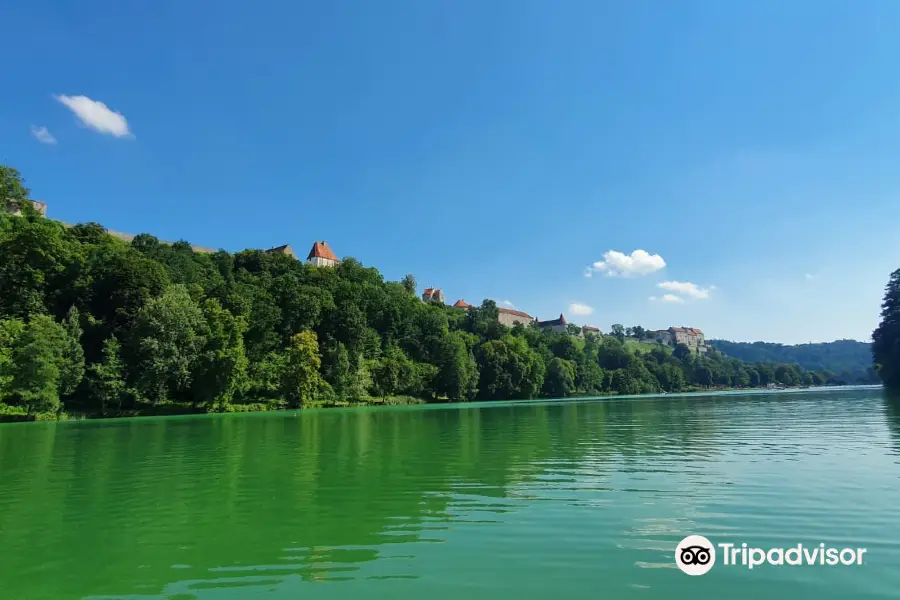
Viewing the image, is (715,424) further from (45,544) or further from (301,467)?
Answer: (45,544)

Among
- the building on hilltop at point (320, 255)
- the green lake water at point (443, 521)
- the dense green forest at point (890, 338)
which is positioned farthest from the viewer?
the building on hilltop at point (320, 255)

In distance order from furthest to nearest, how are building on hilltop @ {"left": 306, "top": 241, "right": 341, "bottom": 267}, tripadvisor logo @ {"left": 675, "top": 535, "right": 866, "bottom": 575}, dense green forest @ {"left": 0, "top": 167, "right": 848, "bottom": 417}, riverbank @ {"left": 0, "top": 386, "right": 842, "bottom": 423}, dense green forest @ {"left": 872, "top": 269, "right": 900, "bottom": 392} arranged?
1. building on hilltop @ {"left": 306, "top": 241, "right": 341, "bottom": 267}
2. dense green forest @ {"left": 872, "top": 269, "right": 900, "bottom": 392}
3. dense green forest @ {"left": 0, "top": 167, "right": 848, "bottom": 417}
4. riverbank @ {"left": 0, "top": 386, "right": 842, "bottom": 423}
5. tripadvisor logo @ {"left": 675, "top": 535, "right": 866, "bottom": 575}

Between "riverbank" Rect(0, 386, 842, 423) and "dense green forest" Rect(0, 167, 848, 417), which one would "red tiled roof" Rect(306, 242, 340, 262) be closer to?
"dense green forest" Rect(0, 167, 848, 417)

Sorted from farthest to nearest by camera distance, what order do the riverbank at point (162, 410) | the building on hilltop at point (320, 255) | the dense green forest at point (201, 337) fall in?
1. the building on hilltop at point (320, 255)
2. the dense green forest at point (201, 337)
3. the riverbank at point (162, 410)

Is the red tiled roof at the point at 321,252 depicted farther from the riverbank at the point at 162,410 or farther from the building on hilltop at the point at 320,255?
the riverbank at the point at 162,410

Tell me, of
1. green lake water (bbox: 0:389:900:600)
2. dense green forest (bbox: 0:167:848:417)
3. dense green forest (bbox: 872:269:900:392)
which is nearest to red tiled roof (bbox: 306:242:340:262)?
dense green forest (bbox: 0:167:848:417)

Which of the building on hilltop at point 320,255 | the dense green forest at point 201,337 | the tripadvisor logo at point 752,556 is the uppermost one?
the building on hilltop at point 320,255

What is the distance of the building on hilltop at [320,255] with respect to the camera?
17150 cm

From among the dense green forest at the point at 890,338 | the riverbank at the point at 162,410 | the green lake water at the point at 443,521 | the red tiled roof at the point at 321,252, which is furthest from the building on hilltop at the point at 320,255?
the green lake water at the point at 443,521

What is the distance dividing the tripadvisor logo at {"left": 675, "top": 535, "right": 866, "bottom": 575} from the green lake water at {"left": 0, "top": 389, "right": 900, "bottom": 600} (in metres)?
0.22

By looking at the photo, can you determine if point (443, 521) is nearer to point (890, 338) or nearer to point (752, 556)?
point (752, 556)

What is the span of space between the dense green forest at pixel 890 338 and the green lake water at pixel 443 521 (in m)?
104

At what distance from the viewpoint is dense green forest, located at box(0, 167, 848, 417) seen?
58.5 meters

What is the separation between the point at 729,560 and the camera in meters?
8.29
